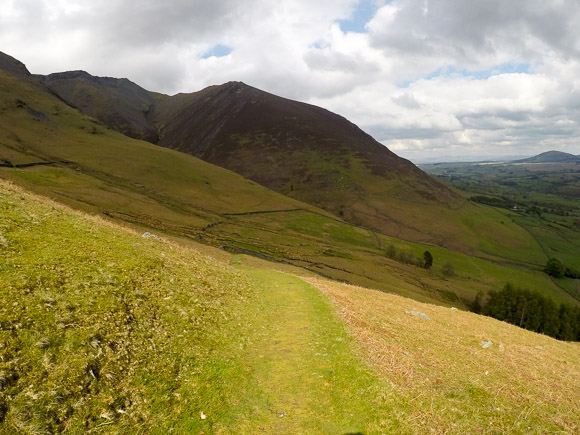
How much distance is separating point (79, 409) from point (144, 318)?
581 cm

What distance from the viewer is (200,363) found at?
1476cm

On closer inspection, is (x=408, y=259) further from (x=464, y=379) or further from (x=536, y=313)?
(x=464, y=379)

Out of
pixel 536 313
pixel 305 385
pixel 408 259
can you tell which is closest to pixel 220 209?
pixel 408 259

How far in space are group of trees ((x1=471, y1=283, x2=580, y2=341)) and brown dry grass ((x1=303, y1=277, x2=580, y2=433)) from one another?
292 ft

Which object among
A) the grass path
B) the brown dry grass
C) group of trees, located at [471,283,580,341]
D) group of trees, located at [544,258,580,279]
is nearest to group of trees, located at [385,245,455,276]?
group of trees, located at [471,283,580,341]

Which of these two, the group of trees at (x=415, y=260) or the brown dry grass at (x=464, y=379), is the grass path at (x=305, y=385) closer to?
the brown dry grass at (x=464, y=379)

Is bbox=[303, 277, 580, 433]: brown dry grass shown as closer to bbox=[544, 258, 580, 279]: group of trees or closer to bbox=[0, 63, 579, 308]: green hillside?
bbox=[0, 63, 579, 308]: green hillside

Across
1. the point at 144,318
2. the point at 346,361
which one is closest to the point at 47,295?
the point at 144,318

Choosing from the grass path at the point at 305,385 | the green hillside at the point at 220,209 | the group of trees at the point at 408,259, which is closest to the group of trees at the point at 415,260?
the group of trees at the point at 408,259

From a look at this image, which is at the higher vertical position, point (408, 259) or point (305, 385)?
point (305, 385)

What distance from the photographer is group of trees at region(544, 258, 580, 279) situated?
557 feet

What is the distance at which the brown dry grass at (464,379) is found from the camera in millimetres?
12711

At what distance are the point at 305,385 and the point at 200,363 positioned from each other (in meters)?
4.66

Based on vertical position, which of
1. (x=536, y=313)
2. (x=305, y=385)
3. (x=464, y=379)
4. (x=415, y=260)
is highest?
(x=305, y=385)
